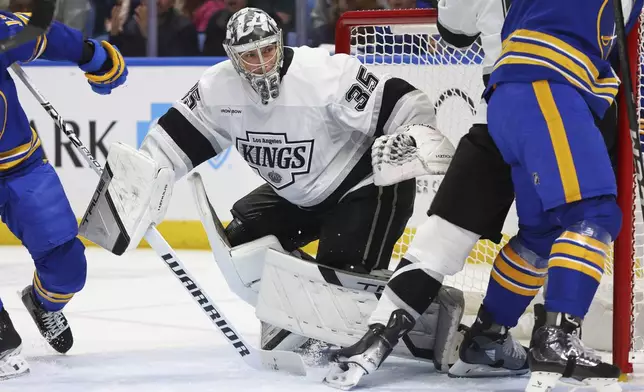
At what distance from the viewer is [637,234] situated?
8.75 ft

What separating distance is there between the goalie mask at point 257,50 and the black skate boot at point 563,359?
0.96m

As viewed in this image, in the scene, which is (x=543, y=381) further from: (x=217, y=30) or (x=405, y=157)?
(x=217, y=30)

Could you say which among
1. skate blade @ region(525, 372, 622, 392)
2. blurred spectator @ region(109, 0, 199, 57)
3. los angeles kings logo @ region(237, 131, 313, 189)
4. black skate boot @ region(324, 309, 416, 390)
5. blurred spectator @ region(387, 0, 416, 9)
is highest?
blurred spectator @ region(387, 0, 416, 9)

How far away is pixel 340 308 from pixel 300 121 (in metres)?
0.48

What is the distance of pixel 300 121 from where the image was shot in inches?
107

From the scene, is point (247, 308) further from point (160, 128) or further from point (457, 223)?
point (457, 223)

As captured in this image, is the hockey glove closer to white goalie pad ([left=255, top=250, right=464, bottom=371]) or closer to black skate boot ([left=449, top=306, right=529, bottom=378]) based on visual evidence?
white goalie pad ([left=255, top=250, right=464, bottom=371])

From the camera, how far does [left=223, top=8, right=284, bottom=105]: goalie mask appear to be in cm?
263

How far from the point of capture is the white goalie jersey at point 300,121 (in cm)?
271

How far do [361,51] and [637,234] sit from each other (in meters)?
1.12

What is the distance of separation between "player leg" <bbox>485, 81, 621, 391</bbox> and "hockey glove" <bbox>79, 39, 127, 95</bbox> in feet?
4.13

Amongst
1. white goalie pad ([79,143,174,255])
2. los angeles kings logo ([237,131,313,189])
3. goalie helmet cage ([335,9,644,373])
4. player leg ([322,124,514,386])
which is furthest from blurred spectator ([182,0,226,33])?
player leg ([322,124,514,386])

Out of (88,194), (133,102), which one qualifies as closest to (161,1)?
(133,102)

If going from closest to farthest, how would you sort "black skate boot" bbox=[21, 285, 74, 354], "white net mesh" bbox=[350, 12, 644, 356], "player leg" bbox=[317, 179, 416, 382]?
"player leg" bbox=[317, 179, 416, 382]
"black skate boot" bbox=[21, 285, 74, 354]
"white net mesh" bbox=[350, 12, 644, 356]
